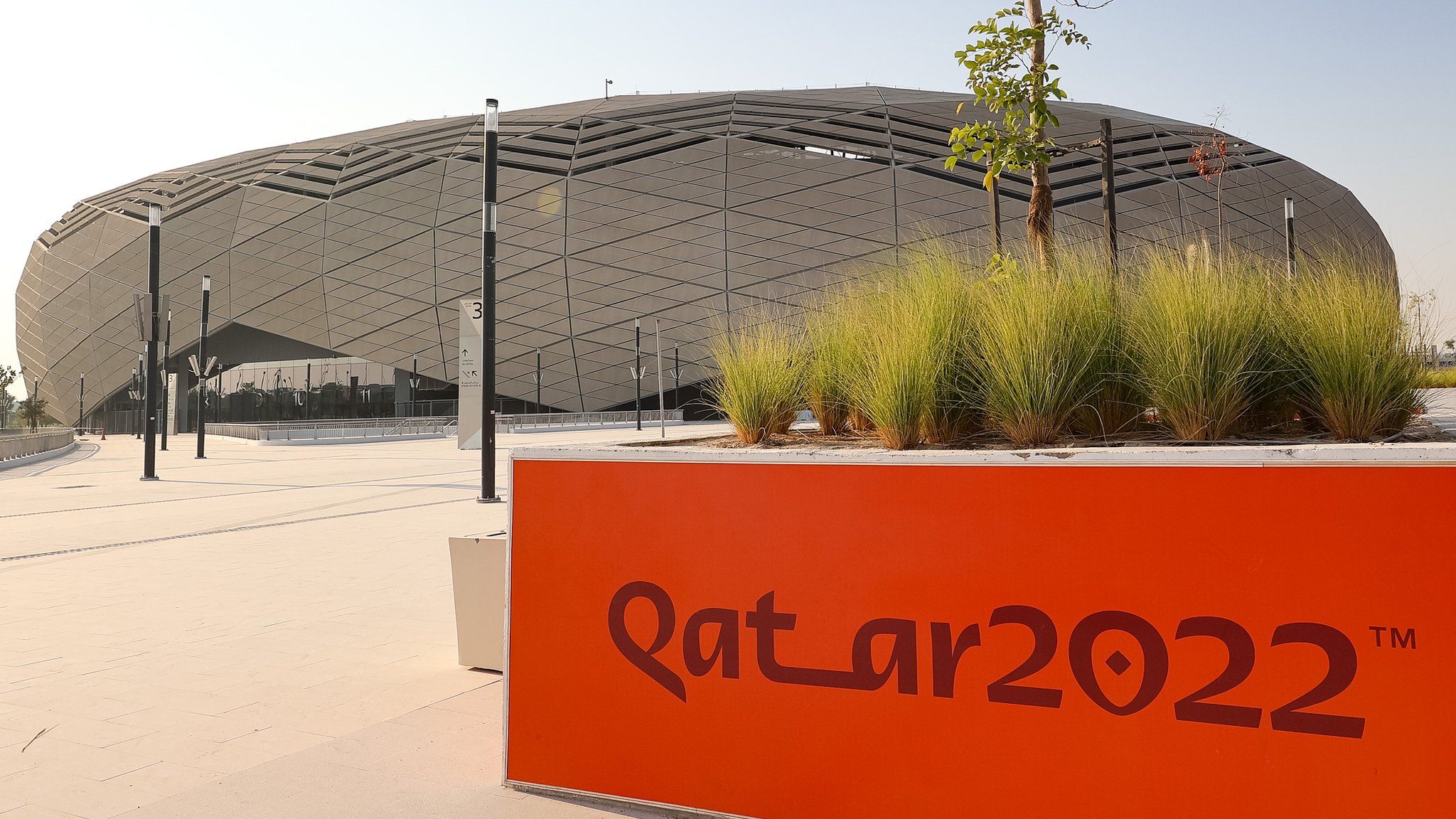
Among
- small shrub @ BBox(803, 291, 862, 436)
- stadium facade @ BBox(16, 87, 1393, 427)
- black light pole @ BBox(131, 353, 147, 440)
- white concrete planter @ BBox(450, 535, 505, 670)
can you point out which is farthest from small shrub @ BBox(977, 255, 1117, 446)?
black light pole @ BBox(131, 353, 147, 440)

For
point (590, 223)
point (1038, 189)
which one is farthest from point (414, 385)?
point (1038, 189)

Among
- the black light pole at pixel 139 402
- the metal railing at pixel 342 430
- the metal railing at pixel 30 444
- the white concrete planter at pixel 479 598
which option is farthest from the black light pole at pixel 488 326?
the black light pole at pixel 139 402

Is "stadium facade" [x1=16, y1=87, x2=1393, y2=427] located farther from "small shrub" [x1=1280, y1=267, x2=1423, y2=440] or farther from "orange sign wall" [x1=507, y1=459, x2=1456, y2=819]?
"orange sign wall" [x1=507, y1=459, x2=1456, y2=819]

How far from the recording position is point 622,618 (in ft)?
10.0

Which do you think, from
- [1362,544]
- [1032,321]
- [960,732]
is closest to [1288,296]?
[1032,321]

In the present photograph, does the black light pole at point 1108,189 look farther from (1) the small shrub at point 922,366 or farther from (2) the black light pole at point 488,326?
(2) the black light pole at point 488,326

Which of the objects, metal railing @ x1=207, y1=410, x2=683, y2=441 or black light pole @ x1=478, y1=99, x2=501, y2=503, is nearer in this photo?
black light pole @ x1=478, y1=99, x2=501, y2=503

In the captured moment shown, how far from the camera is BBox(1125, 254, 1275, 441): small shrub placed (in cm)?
297

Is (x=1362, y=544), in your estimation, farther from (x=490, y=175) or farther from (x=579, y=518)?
(x=490, y=175)

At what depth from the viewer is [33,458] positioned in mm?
27547

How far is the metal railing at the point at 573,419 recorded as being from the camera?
1946 inches

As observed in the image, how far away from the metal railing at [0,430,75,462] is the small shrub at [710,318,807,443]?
2709 cm

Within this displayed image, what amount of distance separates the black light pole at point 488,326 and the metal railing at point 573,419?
1319 inches

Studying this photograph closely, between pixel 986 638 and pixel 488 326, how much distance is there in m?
10.4
